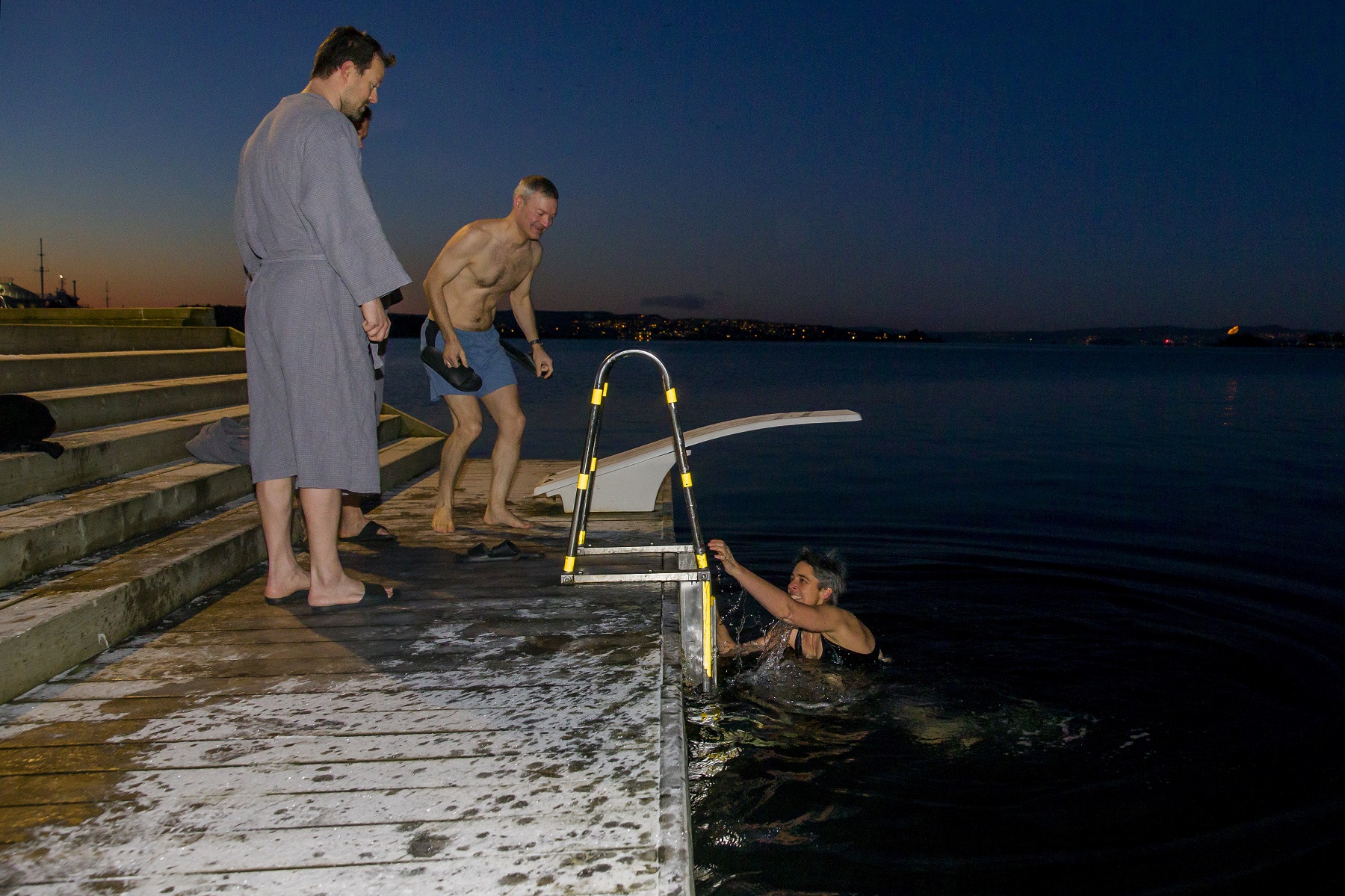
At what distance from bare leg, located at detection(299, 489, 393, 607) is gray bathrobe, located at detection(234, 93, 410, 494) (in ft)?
0.29

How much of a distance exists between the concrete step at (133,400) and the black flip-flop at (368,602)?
237 cm

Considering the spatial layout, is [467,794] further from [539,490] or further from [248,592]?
[539,490]

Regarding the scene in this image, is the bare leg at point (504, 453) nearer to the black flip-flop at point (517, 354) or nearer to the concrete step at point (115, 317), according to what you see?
the black flip-flop at point (517, 354)

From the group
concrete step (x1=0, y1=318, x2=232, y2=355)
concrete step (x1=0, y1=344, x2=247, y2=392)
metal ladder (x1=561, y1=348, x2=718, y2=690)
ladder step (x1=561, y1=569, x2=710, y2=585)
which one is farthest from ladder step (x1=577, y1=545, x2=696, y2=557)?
concrete step (x1=0, y1=318, x2=232, y2=355)

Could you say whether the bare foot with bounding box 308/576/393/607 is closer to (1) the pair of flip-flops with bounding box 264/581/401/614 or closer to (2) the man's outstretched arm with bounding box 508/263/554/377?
(1) the pair of flip-flops with bounding box 264/581/401/614

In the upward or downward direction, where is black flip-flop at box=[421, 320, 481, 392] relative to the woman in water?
upward

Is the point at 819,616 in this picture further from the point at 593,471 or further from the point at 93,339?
the point at 93,339

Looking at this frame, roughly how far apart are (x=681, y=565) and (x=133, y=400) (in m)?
3.93

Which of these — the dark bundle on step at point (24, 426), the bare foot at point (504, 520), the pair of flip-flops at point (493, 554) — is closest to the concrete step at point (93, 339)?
the dark bundle on step at point (24, 426)

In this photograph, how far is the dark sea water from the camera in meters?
3.47

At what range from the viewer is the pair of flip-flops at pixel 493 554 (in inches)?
182

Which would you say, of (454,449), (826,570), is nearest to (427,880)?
(826,570)

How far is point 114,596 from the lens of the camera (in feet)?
10.6

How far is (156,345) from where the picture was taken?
8.21 meters
